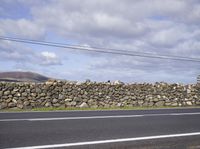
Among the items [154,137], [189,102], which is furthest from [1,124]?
[189,102]

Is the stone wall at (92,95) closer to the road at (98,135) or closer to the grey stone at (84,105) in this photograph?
the grey stone at (84,105)

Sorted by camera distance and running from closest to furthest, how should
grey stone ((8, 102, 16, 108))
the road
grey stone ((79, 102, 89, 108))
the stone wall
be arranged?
1. the road
2. grey stone ((8, 102, 16, 108))
3. the stone wall
4. grey stone ((79, 102, 89, 108))

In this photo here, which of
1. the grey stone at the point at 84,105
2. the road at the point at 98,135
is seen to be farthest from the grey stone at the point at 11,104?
the road at the point at 98,135

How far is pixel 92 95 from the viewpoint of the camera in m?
21.6

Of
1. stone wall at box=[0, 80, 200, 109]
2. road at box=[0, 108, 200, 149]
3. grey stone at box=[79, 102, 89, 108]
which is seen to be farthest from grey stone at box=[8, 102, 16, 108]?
road at box=[0, 108, 200, 149]

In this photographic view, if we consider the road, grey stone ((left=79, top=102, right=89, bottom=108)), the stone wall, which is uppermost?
the stone wall

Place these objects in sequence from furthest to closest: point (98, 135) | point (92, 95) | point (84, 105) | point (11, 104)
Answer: point (92, 95), point (84, 105), point (11, 104), point (98, 135)

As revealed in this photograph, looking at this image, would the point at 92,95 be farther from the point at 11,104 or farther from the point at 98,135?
the point at 98,135

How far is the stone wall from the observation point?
1972 centimetres

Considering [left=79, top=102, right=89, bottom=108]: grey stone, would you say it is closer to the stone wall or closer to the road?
the stone wall

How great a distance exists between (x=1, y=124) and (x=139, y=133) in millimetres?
3900

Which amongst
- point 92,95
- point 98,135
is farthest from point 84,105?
point 98,135

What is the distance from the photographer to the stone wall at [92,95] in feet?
64.7

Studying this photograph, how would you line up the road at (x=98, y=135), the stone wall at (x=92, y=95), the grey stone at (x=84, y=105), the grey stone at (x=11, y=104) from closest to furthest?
the road at (x=98, y=135)
the grey stone at (x=11, y=104)
the stone wall at (x=92, y=95)
the grey stone at (x=84, y=105)
